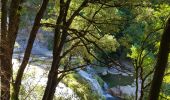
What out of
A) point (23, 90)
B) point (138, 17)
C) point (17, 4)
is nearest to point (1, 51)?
point (17, 4)

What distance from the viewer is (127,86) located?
125ft

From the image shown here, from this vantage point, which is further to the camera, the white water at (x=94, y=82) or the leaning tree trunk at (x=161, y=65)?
the white water at (x=94, y=82)

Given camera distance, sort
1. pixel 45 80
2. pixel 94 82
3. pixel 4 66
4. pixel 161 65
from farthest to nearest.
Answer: pixel 94 82 < pixel 45 80 < pixel 4 66 < pixel 161 65

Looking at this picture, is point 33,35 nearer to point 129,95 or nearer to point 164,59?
point 164,59

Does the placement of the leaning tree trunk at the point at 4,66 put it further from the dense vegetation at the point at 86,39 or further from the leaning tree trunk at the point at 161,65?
the leaning tree trunk at the point at 161,65

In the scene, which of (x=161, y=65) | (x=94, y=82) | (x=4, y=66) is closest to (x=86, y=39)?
(x=4, y=66)

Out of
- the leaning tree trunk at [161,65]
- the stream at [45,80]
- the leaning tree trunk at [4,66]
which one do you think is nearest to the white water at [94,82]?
the stream at [45,80]

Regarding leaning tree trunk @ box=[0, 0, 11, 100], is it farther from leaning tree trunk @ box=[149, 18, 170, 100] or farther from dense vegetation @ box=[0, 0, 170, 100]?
leaning tree trunk @ box=[149, 18, 170, 100]

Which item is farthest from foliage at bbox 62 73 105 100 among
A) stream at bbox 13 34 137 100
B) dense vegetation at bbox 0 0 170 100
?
stream at bbox 13 34 137 100

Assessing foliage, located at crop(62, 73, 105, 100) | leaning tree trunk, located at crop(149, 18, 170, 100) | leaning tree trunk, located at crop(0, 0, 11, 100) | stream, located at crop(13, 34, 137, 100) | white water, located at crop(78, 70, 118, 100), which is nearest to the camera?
leaning tree trunk, located at crop(149, 18, 170, 100)

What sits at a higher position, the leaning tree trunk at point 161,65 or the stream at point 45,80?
the leaning tree trunk at point 161,65

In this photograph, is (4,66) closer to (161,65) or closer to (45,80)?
(161,65)

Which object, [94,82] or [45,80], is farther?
[94,82]

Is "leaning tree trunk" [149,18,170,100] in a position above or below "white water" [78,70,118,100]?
above
